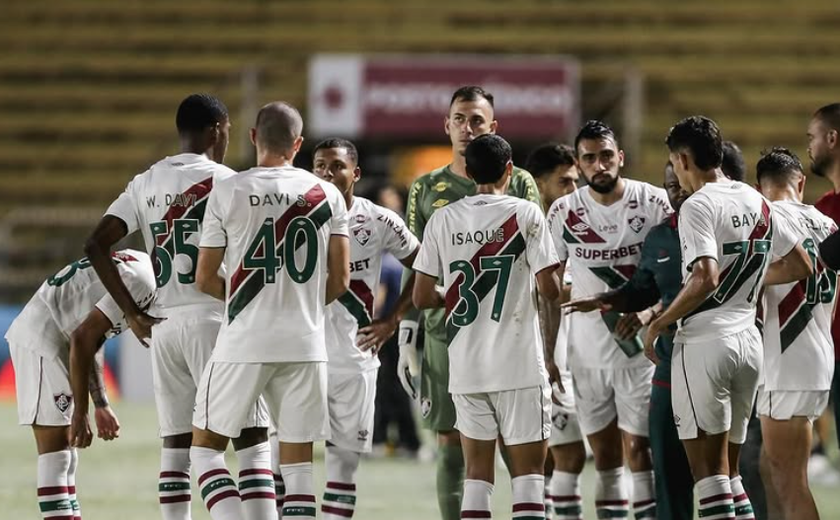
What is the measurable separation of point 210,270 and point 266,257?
251mm

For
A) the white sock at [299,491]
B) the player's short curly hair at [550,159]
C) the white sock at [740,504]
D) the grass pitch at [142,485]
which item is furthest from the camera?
the grass pitch at [142,485]

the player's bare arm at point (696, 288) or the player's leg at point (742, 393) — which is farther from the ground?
the player's bare arm at point (696, 288)

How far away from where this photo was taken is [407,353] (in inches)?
266

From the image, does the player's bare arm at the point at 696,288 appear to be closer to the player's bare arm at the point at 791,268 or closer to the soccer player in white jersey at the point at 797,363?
the player's bare arm at the point at 791,268

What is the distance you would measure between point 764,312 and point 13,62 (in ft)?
50.8

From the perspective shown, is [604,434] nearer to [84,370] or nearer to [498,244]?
[498,244]

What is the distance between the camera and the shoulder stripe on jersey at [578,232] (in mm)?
6762

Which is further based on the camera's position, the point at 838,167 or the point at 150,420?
the point at 150,420

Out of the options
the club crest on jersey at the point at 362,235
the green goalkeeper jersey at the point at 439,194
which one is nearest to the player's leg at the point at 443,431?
the green goalkeeper jersey at the point at 439,194

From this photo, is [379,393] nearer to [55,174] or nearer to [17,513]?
[17,513]

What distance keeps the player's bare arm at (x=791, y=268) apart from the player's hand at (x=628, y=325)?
0.79 meters

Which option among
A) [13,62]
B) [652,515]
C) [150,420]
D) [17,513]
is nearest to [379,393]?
[150,420]

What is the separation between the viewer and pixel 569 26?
19062mm

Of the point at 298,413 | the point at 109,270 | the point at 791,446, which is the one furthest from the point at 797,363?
the point at 109,270
